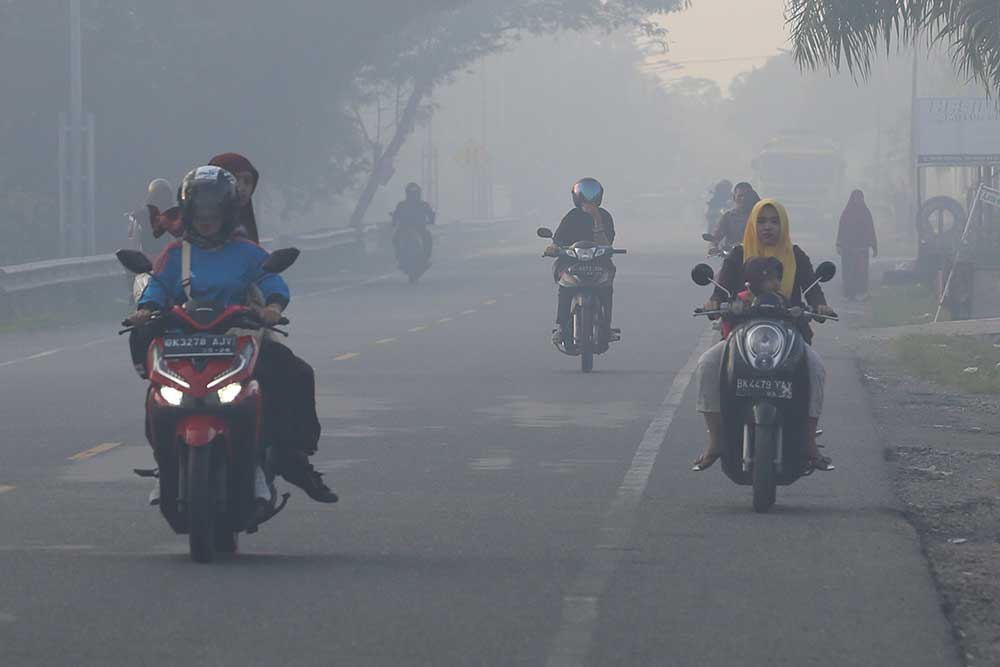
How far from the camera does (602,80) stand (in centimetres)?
16600

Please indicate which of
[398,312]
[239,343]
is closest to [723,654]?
[239,343]

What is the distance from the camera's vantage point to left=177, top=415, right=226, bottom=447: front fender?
9320mm

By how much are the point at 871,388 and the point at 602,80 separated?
14690 cm

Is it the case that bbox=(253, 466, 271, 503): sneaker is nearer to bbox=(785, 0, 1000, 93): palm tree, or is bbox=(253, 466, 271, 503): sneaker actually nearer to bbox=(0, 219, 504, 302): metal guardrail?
bbox=(785, 0, 1000, 93): palm tree

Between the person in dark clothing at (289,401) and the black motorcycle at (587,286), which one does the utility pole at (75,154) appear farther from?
the person in dark clothing at (289,401)

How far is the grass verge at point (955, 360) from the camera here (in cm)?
2075

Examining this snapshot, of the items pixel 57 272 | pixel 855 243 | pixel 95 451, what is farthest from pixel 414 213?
pixel 95 451

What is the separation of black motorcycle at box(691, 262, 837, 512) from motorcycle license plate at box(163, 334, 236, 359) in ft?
9.68

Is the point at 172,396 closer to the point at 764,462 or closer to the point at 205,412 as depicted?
the point at 205,412

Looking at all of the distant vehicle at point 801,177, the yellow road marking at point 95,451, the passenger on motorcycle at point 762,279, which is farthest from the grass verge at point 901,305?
the distant vehicle at point 801,177

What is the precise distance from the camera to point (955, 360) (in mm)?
23266

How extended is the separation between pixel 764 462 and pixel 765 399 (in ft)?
1.01

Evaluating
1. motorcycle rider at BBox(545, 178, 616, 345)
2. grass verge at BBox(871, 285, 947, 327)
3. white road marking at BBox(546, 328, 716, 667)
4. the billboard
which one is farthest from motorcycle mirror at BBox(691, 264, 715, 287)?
the billboard

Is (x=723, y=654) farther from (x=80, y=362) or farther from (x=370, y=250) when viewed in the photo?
(x=370, y=250)
